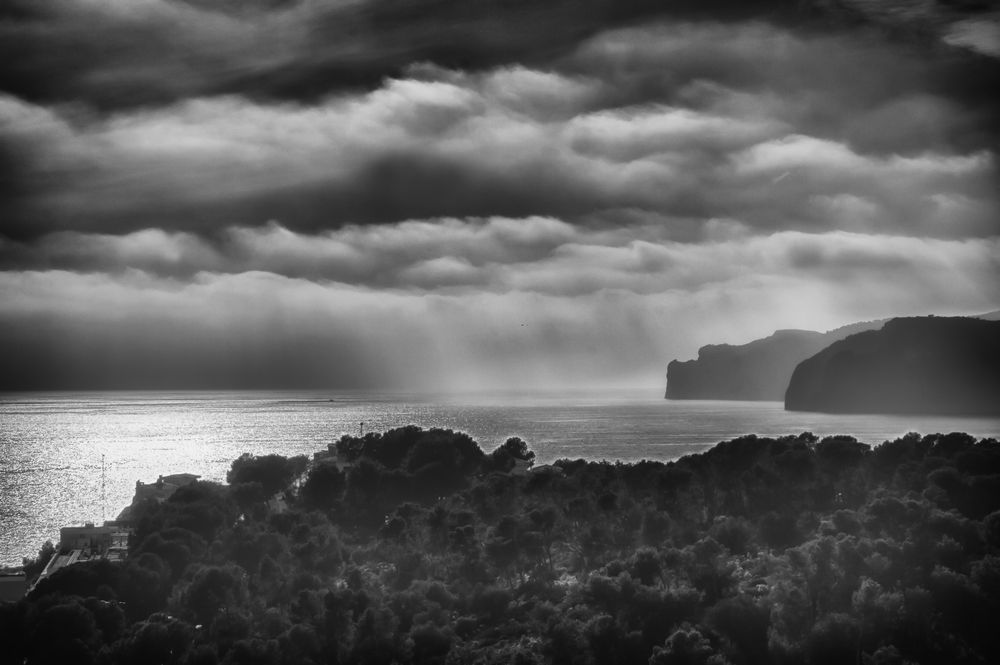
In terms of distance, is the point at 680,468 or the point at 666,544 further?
the point at 680,468

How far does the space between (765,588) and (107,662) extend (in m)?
25.9

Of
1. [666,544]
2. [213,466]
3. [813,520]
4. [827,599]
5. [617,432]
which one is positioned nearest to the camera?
[827,599]

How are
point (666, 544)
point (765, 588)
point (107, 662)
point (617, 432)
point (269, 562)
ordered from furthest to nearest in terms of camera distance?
1. point (617, 432)
2. point (666, 544)
3. point (269, 562)
4. point (765, 588)
5. point (107, 662)

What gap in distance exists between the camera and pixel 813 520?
165ft

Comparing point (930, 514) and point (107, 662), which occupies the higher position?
point (930, 514)

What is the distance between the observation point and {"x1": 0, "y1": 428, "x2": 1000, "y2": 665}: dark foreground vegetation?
108 ft


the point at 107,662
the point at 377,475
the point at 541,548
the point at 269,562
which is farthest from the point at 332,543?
the point at 377,475

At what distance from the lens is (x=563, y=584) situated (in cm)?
4444

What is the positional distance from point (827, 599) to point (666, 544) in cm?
1086

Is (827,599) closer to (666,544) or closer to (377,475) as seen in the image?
(666,544)

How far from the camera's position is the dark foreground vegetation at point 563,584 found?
108ft

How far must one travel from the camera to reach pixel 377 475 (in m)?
67.4

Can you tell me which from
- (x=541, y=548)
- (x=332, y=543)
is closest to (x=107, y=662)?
(x=332, y=543)

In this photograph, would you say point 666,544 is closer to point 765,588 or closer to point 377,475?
point 765,588
